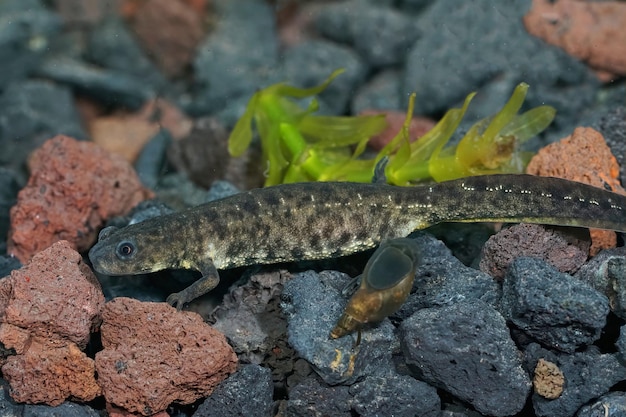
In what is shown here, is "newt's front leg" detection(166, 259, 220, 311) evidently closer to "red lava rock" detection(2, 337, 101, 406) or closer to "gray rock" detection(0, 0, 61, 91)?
"red lava rock" detection(2, 337, 101, 406)

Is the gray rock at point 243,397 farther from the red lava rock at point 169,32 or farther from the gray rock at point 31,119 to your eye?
the red lava rock at point 169,32

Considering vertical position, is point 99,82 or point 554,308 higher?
point 554,308

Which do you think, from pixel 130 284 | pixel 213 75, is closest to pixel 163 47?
pixel 213 75

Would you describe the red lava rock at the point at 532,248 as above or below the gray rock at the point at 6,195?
above

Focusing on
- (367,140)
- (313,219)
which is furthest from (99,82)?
(313,219)

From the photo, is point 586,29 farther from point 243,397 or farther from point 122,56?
point 122,56

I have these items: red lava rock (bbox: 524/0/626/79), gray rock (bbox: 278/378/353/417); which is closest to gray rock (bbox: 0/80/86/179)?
gray rock (bbox: 278/378/353/417)

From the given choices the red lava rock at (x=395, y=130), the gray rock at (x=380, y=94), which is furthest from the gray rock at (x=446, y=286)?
the gray rock at (x=380, y=94)
